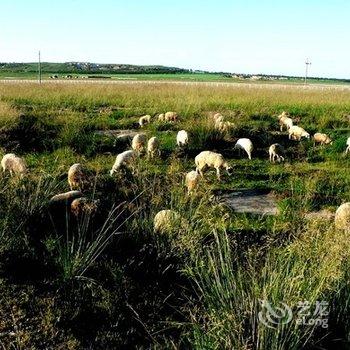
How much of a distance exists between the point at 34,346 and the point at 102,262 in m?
1.27

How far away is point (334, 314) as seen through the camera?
12.9 feet

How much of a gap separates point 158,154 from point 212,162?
2218 mm

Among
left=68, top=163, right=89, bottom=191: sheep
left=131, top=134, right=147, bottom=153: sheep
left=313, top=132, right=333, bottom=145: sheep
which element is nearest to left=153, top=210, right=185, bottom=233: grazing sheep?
left=68, top=163, right=89, bottom=191: sheep

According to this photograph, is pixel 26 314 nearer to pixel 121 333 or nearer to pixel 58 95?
pixel 121 333

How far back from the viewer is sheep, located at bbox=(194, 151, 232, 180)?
10.2 m

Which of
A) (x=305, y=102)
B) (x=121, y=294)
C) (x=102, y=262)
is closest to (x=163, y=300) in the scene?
(x=121, y=294)

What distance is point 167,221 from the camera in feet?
18.2

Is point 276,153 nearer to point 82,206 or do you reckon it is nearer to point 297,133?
point 297,133

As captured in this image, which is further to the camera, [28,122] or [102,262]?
[28,122]

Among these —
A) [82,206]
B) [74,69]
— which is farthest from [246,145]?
[74,69]

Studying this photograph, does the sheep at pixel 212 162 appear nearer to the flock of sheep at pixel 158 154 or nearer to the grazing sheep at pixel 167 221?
the flock of sheep at pixel 158 154

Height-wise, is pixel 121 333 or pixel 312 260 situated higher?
pixel 312 260

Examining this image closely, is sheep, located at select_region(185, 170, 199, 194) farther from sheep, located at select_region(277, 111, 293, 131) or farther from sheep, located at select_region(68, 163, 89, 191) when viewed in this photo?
sheep, located at select_region(277, 111, 293, 131)

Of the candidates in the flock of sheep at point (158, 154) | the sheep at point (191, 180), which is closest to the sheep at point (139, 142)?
the flock of sheep at point (158, 154)
